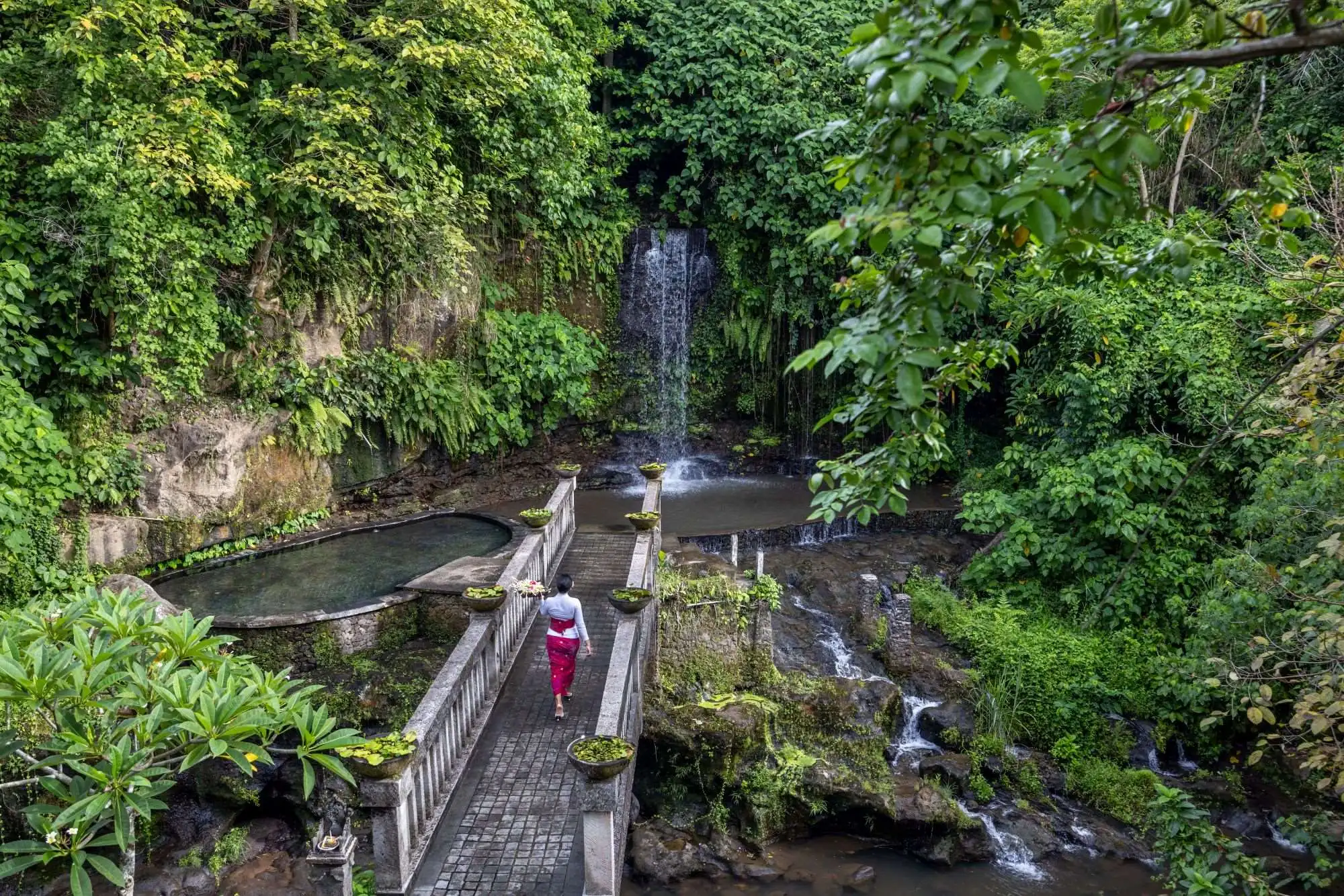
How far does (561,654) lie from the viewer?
786cm

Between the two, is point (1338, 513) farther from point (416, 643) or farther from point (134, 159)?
point (134, 159)

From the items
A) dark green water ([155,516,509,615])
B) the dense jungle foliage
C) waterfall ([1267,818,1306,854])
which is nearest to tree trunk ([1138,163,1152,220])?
the dense jungle foliage

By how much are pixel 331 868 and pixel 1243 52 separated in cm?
650

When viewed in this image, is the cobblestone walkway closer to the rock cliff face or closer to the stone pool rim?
the stone pool rim

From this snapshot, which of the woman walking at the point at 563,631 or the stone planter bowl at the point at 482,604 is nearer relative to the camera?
the woman walking at the point at 563,631

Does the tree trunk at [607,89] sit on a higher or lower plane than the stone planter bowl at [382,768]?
higher

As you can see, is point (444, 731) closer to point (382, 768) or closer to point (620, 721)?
point (382, 768)

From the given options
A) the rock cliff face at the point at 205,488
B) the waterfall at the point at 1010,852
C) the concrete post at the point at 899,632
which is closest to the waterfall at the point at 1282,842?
the waterfall at the point at 1010,852

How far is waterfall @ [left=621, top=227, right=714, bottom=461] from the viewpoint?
19.3 meters

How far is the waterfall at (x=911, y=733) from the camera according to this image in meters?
10.9

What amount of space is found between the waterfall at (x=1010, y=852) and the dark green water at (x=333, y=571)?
8.25 meters

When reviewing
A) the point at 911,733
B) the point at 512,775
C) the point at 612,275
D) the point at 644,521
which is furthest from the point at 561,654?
the point at 612,275

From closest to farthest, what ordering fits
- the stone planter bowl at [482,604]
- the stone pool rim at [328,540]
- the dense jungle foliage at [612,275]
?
the stone planter bowl at [482,604], the dense jungle foliage at [612,275], the stone pool rim at [328,540]

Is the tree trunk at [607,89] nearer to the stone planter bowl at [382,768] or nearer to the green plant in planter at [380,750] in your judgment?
the green plant in planter at [380,750]
